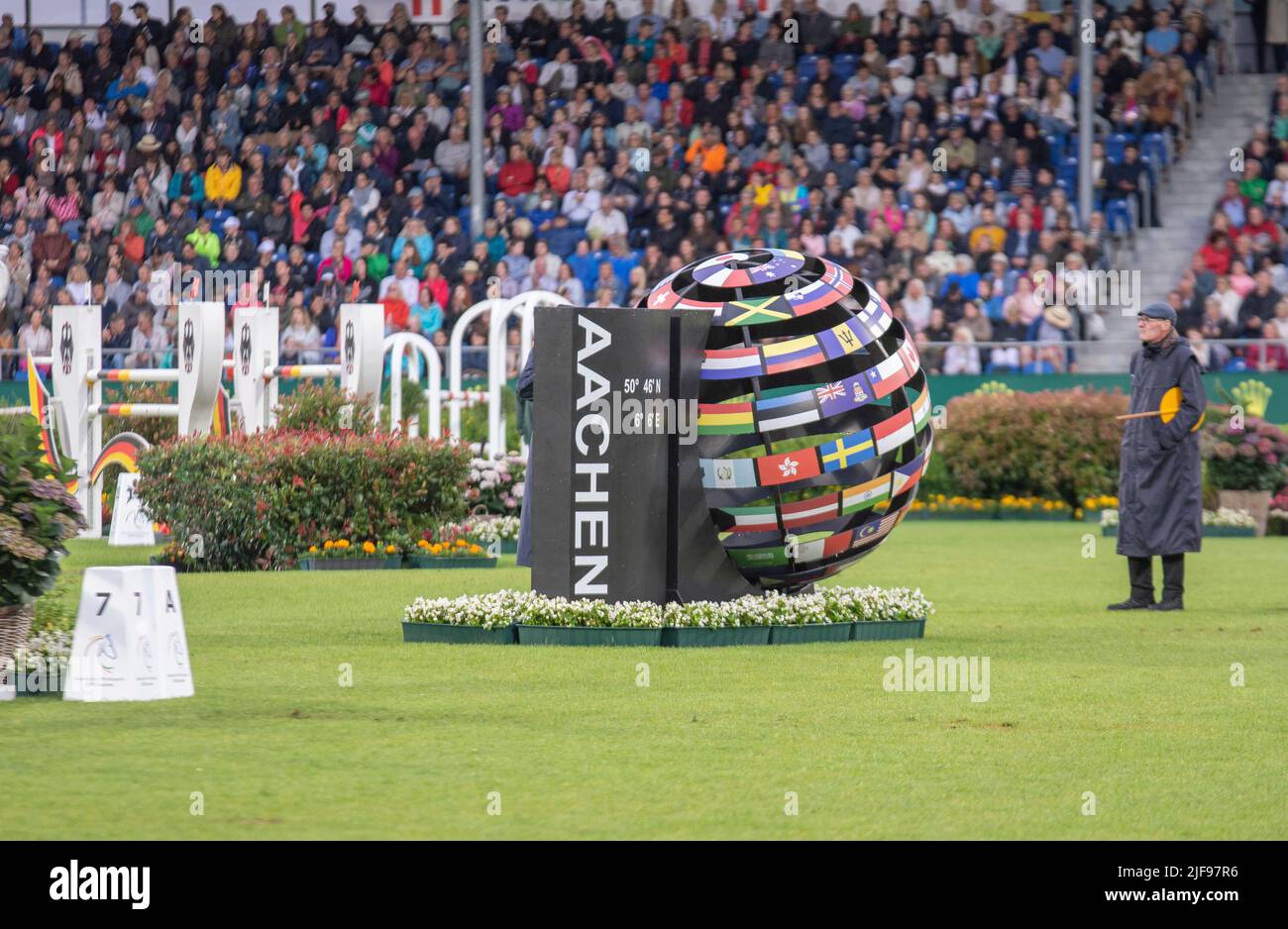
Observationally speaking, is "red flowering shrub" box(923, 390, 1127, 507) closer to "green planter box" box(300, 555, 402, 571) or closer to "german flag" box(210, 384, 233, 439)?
"german flag" box(210, 384, 233, 439)

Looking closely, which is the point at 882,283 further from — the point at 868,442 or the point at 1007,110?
the point at 868,442

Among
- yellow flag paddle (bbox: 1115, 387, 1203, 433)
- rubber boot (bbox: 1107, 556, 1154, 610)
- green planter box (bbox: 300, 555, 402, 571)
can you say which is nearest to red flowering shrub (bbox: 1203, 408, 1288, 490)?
rubber boot (bbox: 1107, 556, 1154, 610)

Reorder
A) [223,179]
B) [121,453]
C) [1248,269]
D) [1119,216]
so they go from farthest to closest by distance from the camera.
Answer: [223,179] < [1119,216] < [1248,269] < [121,453]

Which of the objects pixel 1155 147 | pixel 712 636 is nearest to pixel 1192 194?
pixel 1155 147

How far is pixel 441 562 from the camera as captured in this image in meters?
19.3

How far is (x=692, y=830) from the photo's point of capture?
6.77 meters

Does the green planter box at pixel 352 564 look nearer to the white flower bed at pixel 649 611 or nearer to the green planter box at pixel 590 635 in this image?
the white flower bed at pixel 649 611

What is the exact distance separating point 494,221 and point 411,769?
25655 mm

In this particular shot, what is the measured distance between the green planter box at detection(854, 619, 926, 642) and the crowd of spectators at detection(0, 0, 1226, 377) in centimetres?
1657

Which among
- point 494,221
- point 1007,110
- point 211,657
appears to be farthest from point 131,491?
point 1007,110

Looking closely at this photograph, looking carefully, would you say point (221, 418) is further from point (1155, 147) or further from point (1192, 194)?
point (1192, 194)

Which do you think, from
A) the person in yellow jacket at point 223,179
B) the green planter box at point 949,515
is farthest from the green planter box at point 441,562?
the person in yellow jacket at point 223,179

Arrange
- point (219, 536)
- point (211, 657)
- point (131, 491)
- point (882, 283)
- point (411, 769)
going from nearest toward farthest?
1. point (411, 769)
2. point (211, 657)
3. point (219, 536)
4. point (131, 491)
5. point (882, 283)

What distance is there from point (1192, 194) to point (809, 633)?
23.0 meters
